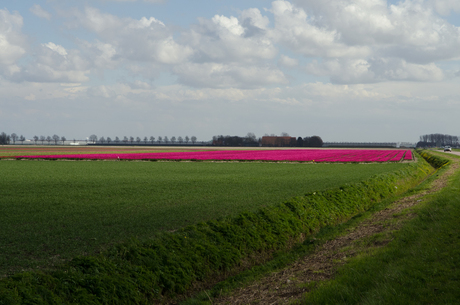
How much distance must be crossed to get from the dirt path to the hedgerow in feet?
4.77

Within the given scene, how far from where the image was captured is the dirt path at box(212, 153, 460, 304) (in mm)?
10047

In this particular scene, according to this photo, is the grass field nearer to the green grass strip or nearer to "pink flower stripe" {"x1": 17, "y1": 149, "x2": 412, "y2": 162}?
the green grass strip

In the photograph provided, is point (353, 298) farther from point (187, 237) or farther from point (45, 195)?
point (45, 195)

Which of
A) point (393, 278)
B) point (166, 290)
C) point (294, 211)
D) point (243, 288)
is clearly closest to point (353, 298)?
point (393, 278)

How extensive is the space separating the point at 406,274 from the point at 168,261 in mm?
6226

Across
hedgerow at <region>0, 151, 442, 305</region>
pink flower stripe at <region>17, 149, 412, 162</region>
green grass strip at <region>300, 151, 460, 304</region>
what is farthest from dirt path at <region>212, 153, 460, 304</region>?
pink flower stripe at <region>17, 149, 412, 162</region>

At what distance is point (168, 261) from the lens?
11.0 m

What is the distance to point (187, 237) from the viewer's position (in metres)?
12.6

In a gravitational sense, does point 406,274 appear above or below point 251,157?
below

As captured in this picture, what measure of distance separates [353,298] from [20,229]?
11.9 meters

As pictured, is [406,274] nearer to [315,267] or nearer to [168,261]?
[315,267]

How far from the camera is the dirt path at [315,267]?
1005 cm

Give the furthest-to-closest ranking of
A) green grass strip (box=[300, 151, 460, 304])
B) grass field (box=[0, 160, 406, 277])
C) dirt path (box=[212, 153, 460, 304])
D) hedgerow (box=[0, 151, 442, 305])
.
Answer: grass field (box=[0, 160, 406, 277]) < dirt path (box=[212, 153, 460, 304]) < hedgerow (box=[0, 151, 442, 305]) < green grass strip (box=[300, 151, 460, 304])

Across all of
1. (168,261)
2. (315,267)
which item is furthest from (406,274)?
(168,261)
